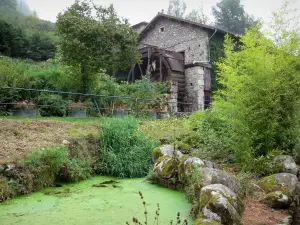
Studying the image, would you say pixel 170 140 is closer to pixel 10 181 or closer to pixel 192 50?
pixel 10 181

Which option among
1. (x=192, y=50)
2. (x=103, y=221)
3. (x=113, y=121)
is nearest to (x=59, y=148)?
(x=113, y=121)

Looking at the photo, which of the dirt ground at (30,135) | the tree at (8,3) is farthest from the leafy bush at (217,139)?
the tree at (8,3)

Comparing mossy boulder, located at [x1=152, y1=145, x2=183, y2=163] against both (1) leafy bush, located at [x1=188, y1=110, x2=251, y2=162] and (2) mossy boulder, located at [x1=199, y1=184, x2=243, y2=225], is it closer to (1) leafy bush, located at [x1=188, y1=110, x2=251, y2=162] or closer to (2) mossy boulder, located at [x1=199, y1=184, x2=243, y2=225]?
(1) leafy bush, located at [x1=188, y1=110, x2=251, y2=162]

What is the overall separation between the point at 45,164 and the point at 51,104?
5128 millimetres

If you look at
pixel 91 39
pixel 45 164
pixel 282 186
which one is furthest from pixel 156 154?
pixel 91 39

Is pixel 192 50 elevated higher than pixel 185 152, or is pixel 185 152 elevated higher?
pixel 192 50

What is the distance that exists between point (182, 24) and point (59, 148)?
14585 mm

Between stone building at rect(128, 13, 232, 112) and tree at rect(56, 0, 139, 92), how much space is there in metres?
4.28

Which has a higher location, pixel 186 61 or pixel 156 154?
pixel 186 61

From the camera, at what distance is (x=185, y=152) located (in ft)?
21.9

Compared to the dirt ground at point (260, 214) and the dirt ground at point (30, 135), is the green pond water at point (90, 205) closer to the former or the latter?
the dirt ground at point (260, 214)

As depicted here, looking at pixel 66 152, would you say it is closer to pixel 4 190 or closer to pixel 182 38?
pixel 4 190

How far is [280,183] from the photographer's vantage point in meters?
4.57

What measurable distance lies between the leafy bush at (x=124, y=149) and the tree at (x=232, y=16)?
31.7 meters
